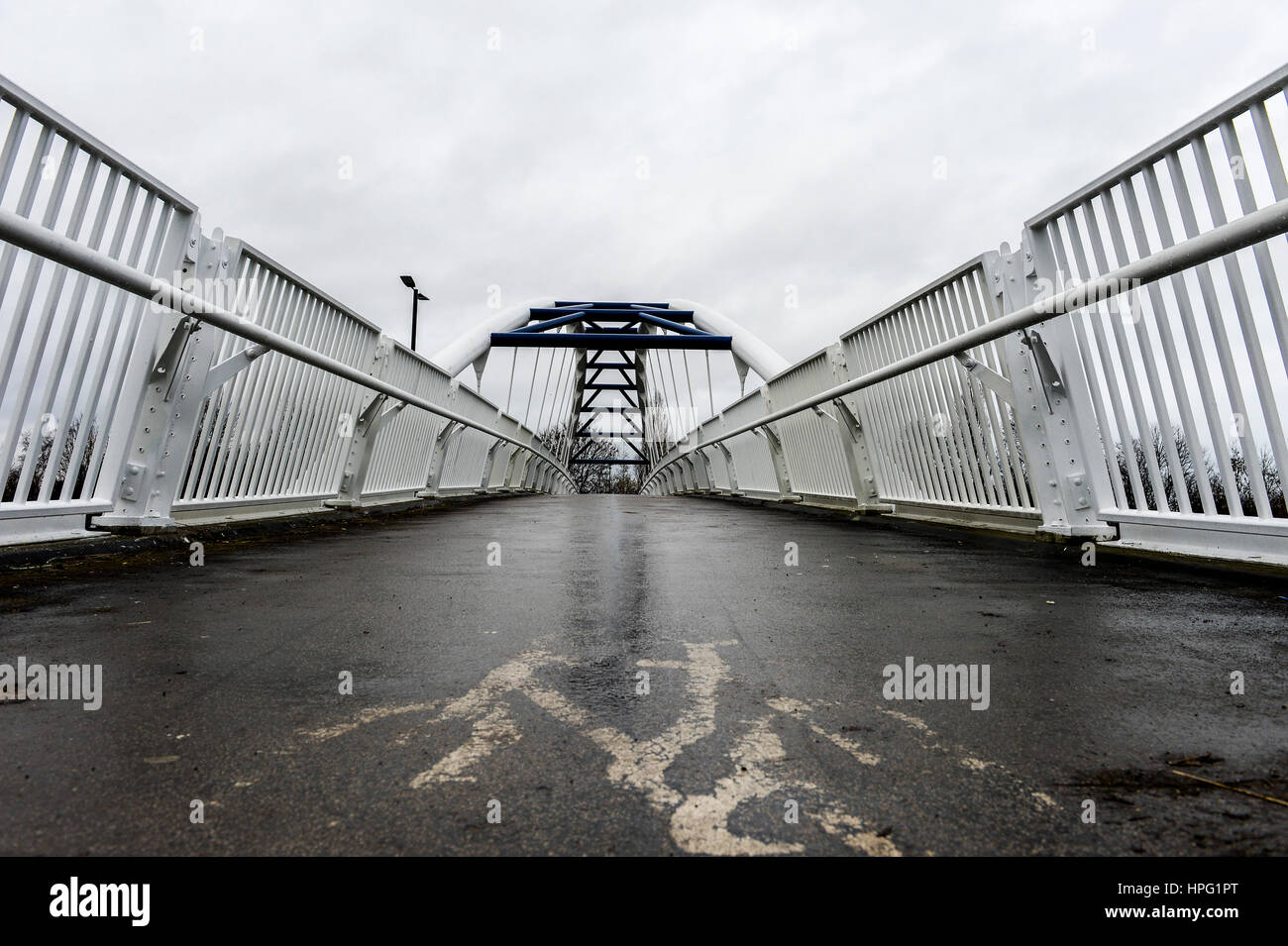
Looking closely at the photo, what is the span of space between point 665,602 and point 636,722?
4.59 ft

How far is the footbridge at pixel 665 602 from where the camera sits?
106 centimetres

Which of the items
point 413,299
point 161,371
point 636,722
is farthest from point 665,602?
point 413,299

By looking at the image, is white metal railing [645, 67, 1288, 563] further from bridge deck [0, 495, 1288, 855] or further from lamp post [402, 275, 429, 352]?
lamp post [402, 275, 429, 352]

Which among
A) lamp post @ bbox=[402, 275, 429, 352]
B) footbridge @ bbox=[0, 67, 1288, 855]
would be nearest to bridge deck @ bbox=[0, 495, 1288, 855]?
footbridge @ bbox=[0, 67, 1288, 855]

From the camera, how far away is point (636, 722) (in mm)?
1429

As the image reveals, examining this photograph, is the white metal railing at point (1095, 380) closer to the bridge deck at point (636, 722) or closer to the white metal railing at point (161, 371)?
the bridge deck at point (636, 722)

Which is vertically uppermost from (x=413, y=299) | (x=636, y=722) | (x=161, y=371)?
(x=413, y=299)

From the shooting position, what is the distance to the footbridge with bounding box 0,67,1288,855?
41.8 inches

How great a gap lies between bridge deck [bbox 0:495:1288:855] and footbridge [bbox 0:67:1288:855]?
0.4 inches

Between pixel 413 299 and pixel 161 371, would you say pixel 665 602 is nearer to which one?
pixel 161 371

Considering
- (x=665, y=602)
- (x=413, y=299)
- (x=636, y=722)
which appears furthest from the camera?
(x=413, y=299)

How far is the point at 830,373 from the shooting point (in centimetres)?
824

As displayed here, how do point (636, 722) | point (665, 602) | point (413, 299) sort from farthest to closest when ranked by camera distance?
point (413, 299) < point (665, 602) < point (636, 722)
